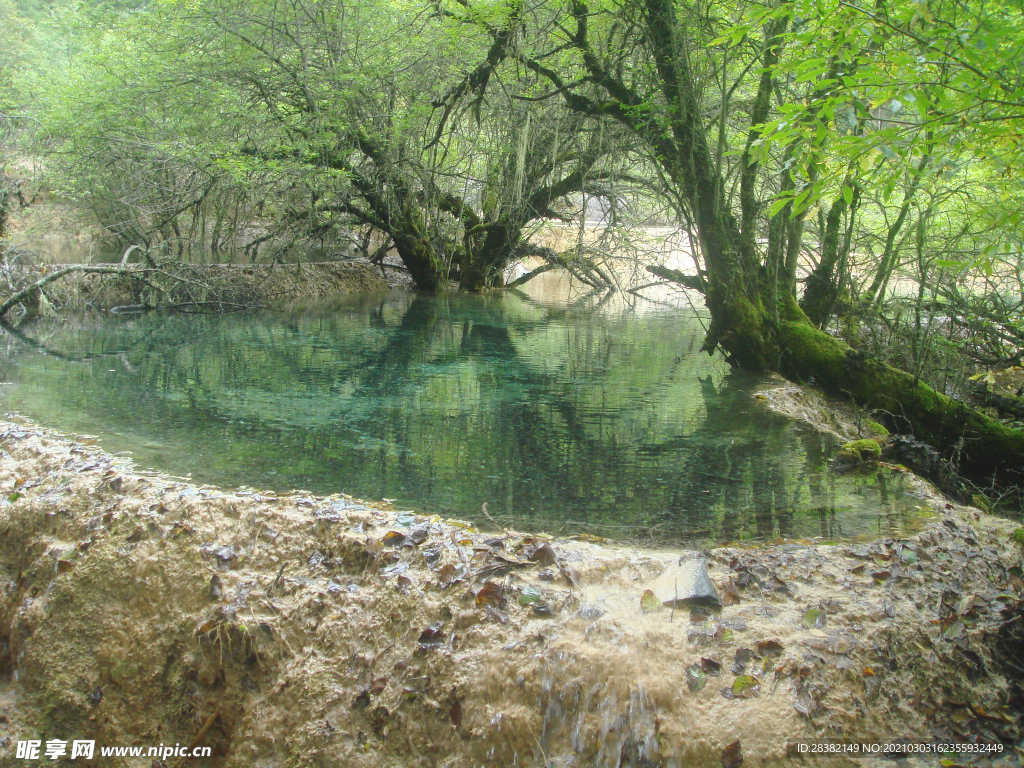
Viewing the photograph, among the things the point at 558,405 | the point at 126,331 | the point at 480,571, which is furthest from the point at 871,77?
the point at 126,331

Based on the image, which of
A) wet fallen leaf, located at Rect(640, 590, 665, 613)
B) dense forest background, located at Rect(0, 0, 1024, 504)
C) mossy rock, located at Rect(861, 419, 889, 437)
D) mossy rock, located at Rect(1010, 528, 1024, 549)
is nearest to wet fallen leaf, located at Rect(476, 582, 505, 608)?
wet fallen leaf, located at Rect(640, 590, 665, 613)

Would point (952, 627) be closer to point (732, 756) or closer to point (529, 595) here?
point (732, 756)

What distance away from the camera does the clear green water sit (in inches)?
182

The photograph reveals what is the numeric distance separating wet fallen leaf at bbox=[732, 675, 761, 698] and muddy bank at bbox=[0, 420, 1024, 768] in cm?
1

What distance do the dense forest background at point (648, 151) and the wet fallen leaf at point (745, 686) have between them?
2.31 metres

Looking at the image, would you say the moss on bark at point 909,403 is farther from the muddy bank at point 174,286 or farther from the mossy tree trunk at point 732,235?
the muddy bank at point 174,286

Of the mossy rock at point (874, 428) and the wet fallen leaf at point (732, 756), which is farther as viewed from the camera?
the mossy rock at point (874, 428)

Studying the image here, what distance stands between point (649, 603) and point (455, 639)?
94cm

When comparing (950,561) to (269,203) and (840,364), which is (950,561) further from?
(269,203)

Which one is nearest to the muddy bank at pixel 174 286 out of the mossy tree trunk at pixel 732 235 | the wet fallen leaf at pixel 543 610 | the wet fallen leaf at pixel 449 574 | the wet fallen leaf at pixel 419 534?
the mossy tree trunk at pixel 732 235

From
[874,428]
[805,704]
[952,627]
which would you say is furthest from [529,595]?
[874,428]

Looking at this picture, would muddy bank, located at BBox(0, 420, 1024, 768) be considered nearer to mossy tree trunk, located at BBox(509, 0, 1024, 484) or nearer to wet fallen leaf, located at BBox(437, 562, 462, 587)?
wet fallen leaf, located at BBox(437, 562, 462, 587)

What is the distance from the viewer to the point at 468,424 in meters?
6.63

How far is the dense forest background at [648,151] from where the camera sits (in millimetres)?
3787
